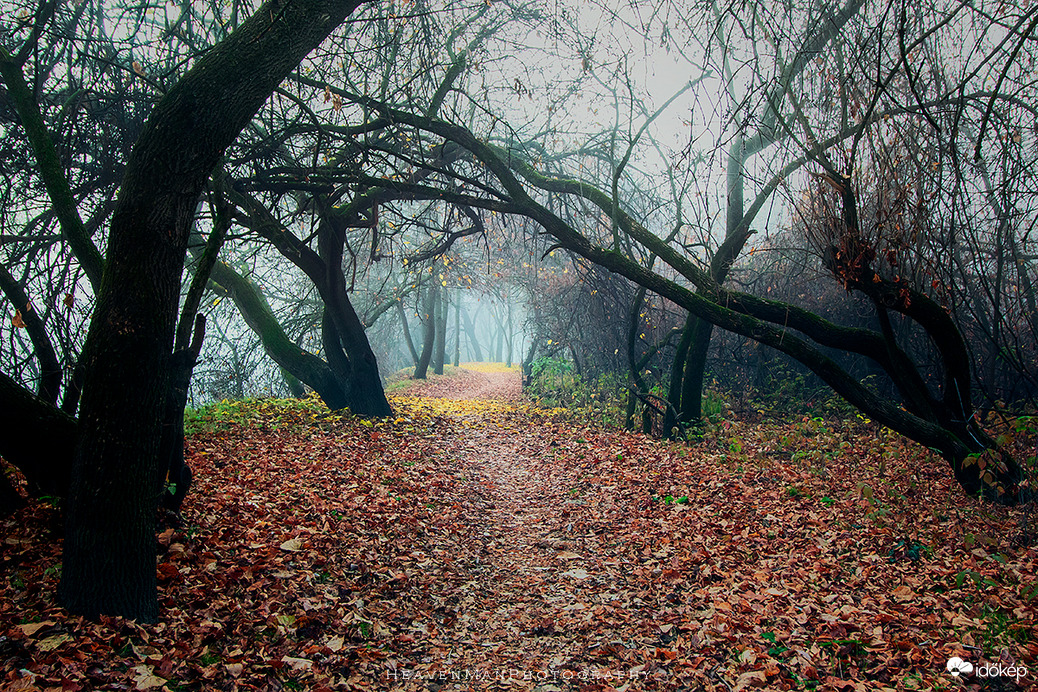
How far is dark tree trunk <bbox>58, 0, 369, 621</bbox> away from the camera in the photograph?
10.3ft

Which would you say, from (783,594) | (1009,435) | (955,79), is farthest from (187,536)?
(955,79)

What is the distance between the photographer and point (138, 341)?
3174 mm

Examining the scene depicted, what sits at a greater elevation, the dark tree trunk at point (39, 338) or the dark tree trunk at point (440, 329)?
the dark tree trunk at point (440, 329)

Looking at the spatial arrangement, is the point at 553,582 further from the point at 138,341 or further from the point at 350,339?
the point at 350,339

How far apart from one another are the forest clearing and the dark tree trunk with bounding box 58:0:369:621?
0.26m

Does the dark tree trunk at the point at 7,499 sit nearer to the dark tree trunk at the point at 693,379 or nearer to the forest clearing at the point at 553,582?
the forest clearing at the point at 553,582

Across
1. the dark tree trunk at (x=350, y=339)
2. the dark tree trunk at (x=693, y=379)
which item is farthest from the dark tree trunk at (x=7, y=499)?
the dark tree trunk at (x=693, y=379)

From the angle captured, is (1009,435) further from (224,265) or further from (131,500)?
(224,265)

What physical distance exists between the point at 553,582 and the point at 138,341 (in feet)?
11.4

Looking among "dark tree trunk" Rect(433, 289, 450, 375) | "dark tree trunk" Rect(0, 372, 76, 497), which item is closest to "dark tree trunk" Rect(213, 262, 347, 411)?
"dark tree trunk" Rect(0, 372, 76, 497)

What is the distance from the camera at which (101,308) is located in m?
3.18

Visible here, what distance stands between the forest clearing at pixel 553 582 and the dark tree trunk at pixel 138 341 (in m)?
0.26

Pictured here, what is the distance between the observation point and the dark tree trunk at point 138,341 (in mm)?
3133

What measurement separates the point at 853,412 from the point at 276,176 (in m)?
9.29
